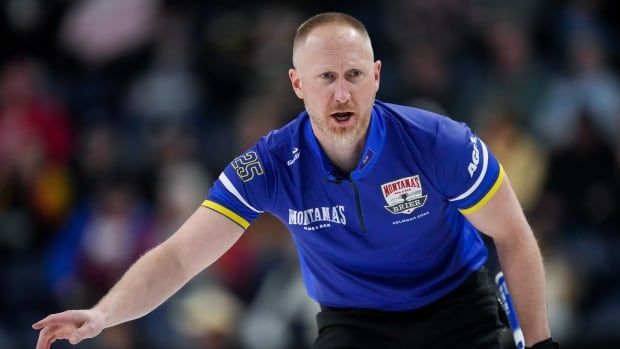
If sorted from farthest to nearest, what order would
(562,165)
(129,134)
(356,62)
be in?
(129,134), (562,165), (356,62)

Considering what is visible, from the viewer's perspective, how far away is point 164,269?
474 centimetres

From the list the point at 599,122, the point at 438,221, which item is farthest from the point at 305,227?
the point at 599,122

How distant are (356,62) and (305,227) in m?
0.84

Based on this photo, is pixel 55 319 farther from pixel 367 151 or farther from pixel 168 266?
pixel 367 151

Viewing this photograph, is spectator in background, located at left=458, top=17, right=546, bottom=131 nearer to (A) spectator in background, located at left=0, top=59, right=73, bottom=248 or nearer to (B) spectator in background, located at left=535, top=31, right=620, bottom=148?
(B) spectator in background, located at left=535, top=31, right=620, bottom=148

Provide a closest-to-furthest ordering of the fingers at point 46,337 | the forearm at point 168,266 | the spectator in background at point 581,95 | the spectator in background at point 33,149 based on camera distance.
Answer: the fingers at point 46,337, the forearm at point 168,266, the spectator in background at point 581,95, the spectator in background at point 33,149

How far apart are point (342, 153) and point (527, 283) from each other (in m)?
1.08

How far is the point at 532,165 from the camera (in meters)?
8.91

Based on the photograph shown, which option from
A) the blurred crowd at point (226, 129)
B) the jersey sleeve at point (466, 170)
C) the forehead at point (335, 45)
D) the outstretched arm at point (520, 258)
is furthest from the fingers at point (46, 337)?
the blurred crowd at point (226, 129)

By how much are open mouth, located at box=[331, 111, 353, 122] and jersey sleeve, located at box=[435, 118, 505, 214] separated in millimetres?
429

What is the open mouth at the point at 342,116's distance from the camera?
4.71m

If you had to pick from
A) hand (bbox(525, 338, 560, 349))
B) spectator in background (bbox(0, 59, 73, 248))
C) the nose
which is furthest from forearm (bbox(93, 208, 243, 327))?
spectator in background (bbox(0, 59, 73, 248))

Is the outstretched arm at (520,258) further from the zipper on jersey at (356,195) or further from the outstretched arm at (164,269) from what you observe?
the outstretched arm at (164,269)

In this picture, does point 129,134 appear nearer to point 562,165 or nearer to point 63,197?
point 63,197
